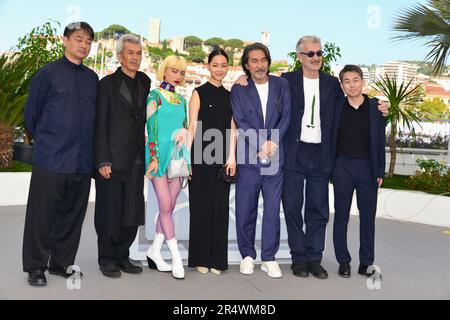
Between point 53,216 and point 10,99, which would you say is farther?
point 10,99

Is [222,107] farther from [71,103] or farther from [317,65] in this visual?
[71,103]

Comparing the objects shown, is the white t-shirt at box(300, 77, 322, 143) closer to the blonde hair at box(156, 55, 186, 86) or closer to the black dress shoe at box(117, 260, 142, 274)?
the blonde hair at box(156, 55, 186, 86)

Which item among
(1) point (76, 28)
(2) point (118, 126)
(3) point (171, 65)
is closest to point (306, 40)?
(3) point (171, 65)

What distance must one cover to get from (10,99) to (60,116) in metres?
4.83

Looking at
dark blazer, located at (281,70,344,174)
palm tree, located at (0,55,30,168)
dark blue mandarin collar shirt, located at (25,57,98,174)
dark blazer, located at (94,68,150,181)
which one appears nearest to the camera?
dark blue mandarin collar shirt, located at (25,57,98,174)

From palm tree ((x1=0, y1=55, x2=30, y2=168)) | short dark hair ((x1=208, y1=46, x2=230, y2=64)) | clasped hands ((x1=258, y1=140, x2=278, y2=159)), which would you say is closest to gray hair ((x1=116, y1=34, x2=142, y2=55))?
short dark hair ((x1=208, y1=46, x2=230, y2=64))

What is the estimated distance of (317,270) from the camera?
14.5 feet

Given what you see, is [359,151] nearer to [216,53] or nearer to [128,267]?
[216,53]

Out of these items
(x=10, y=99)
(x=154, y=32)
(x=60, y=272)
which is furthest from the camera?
(x=154, y=32)

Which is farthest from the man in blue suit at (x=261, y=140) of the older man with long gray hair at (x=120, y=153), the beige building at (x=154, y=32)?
the beige building at (x=154, y=32)

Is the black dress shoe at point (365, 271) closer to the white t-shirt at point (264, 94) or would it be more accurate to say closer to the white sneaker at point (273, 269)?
the white sneaker at point (273, 269)

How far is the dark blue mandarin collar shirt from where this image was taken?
3863mm

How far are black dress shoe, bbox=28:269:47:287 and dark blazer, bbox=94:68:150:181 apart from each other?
0.71 meters

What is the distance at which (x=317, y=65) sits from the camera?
441 centimetres
